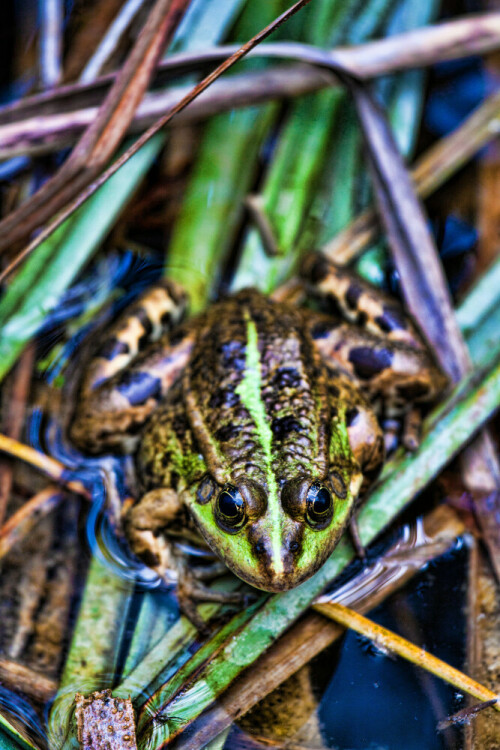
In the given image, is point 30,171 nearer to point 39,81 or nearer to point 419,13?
point 39,81

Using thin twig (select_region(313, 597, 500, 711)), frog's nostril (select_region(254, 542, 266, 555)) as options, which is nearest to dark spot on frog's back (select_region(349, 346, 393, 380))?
thin twig (select_region(313, 597, 500, 711))

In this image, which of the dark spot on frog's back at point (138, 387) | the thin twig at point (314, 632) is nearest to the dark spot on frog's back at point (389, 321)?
the thin twig at point (314, 632)

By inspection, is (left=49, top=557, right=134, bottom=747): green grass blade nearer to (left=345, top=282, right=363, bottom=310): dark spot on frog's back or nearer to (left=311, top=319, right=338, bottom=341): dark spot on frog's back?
(left=311, top=319, right=338, bottom=341): dark spot on frog's back

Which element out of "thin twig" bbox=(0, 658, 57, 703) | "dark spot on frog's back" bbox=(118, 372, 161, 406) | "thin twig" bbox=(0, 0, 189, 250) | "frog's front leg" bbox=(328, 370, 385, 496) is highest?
"thin twig" bbox=(0, 0, 189, 250)

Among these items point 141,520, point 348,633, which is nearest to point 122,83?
point 141,520

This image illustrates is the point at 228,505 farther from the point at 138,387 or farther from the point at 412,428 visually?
the point at 412,428

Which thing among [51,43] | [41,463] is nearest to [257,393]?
[41,463]
